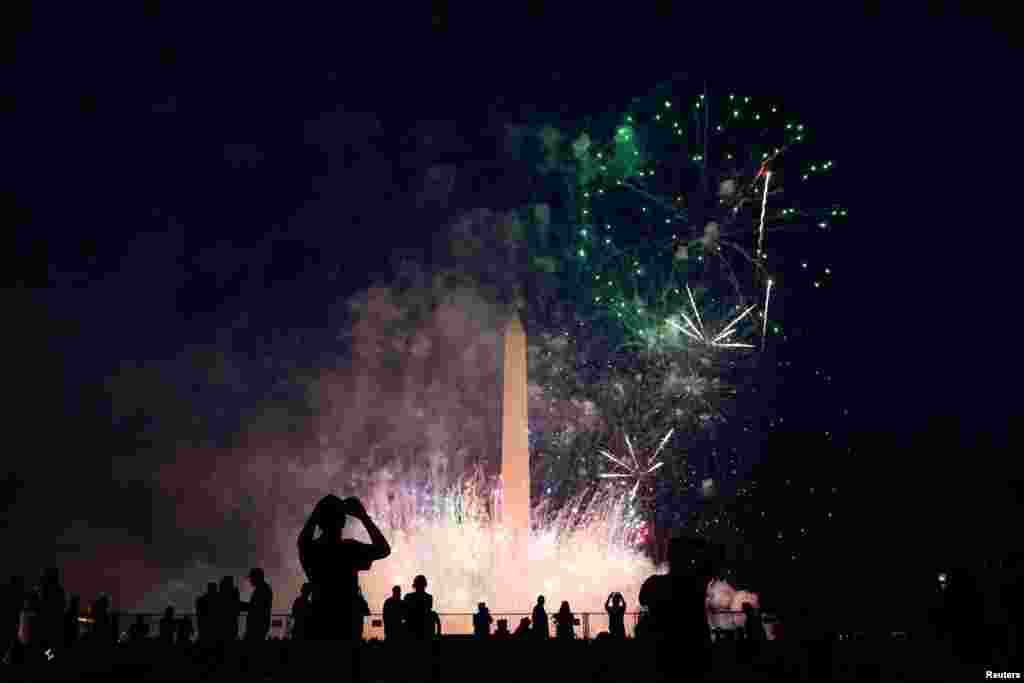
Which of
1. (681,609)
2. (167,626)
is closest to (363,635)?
(681,609)

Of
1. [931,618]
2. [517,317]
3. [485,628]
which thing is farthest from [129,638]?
[517,317]

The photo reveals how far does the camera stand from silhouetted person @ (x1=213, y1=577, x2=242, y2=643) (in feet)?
40.6

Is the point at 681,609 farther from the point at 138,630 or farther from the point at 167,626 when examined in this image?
the point at 167,626

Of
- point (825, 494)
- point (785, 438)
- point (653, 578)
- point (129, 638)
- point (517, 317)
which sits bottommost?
point (129, 638)

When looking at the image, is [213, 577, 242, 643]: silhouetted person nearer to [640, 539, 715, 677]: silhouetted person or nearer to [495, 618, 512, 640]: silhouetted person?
[495, 618, 512, 640]: silhouetted person

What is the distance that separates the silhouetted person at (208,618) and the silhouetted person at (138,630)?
2.74 meters

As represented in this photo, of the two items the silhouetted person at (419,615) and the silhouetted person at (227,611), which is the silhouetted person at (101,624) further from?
the silhouetted person at (419,615)

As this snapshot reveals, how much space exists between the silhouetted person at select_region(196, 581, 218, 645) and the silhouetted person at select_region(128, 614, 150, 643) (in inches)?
108

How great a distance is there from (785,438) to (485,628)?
124ft

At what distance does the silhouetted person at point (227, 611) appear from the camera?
12.4m

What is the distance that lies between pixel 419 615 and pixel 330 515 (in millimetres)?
5717

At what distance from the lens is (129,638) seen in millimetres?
14875

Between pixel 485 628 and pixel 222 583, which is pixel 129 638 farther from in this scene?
pixel 485 628

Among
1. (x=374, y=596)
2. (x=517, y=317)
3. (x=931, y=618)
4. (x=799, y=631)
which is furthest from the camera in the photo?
(x=374, y=596)
